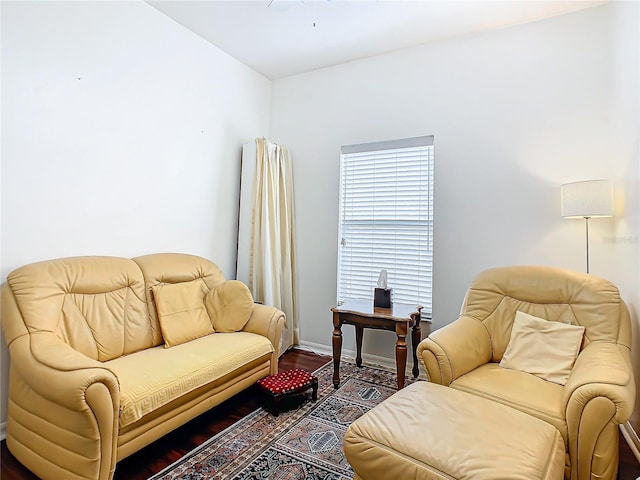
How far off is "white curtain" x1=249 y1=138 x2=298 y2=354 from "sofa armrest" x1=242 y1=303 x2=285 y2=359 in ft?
1.93

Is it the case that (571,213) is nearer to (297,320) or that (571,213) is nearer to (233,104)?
(297,320)

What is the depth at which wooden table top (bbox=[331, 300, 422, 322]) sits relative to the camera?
8.70ft

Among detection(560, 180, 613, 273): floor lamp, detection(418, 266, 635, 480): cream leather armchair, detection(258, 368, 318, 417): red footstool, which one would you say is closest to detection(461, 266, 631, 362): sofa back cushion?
detection(418, 266, 635, 480): cream leather armchair

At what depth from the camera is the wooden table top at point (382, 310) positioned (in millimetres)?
2652

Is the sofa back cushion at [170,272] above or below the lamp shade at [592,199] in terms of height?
below

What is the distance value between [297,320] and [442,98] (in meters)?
2.51

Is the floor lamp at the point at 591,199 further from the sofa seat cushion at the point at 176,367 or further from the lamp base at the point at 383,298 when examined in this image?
the sofa seat cushion at the point at 176,367

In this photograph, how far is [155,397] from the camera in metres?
1.80

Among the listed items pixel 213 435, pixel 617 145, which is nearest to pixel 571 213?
pixel 617 145

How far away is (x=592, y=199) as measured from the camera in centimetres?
223

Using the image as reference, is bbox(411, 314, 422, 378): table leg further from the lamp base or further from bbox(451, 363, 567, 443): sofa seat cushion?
bbox(451, 363, 567, 443): sofa seat cushion

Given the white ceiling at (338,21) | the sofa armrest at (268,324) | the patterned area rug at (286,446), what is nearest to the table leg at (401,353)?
the patterned area rug at (286,446)

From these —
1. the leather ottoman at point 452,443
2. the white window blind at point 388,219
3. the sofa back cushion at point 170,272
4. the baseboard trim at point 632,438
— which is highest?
the white window blind at point 388,219

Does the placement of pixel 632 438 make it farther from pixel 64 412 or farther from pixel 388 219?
pixel 64 412
